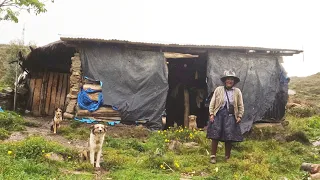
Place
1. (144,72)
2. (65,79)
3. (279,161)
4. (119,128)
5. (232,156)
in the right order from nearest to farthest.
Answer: (279,161) < (232,156) < (119,128) < (144,72) < (65,79)

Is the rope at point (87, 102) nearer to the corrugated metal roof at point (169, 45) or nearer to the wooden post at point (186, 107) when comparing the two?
the corrugated metal roof at point (169, 45)

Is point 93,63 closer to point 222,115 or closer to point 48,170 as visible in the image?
point 222,115

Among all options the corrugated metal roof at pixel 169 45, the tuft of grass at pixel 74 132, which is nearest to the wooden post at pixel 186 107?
the corrugated metal roof at pixel 169 45

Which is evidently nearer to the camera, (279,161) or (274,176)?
(274,176)

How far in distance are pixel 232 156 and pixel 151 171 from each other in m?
2.66

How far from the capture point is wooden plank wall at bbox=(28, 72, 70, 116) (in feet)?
50.8

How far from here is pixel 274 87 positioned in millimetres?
12148

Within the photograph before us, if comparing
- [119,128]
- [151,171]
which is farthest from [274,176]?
[119,128]

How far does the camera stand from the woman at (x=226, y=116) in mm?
7340

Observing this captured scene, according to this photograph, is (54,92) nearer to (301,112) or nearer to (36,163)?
(36,163)

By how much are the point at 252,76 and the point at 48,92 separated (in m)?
8.88

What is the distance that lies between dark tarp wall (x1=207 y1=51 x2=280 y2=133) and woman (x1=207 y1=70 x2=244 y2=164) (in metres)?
4.21

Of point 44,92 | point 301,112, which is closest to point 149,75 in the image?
point 44,92

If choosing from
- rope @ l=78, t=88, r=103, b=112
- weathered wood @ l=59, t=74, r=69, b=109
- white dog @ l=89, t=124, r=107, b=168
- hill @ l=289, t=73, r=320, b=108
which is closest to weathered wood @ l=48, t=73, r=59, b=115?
weathered wood @ l=59, t=74, r=69, b=109
